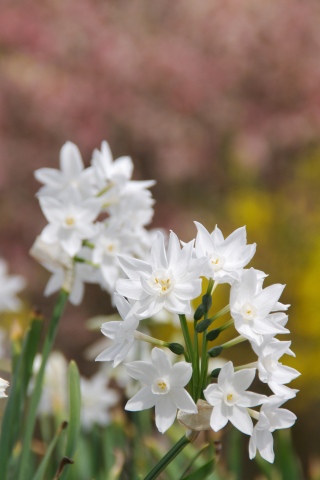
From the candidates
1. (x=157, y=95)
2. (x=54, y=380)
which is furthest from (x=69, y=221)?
(x=157, y=95)

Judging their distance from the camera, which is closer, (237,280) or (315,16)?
(237,280)

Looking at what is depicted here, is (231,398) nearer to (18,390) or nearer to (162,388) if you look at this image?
(162,388)

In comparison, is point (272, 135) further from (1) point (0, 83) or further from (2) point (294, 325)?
(1) point (0, 83)

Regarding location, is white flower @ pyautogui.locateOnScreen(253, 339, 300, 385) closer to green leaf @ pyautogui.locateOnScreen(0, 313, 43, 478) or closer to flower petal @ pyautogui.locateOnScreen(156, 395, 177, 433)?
flower petal @ pyautogui.locateOnScreen(156, 395, 177, 433)

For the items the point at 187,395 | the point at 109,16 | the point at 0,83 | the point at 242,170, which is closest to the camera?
the point at 187,395

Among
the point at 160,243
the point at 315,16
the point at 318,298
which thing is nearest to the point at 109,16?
the point at 315,16

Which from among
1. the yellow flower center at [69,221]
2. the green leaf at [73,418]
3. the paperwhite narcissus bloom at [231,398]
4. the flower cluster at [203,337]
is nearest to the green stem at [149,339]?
the flower cluster at [203,337]

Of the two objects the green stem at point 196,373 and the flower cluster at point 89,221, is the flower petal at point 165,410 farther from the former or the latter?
the flower cluster at point 89,221
